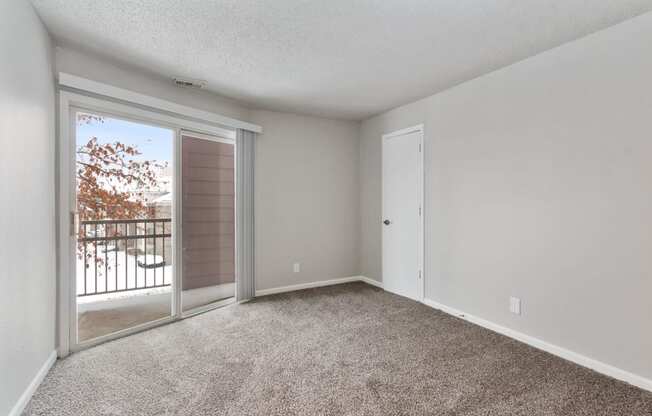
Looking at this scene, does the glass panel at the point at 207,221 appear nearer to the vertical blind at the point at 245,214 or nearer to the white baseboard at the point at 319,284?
the vertical blind at the point at 245,214

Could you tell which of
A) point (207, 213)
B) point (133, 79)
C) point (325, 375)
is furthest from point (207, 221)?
point (325, 375)

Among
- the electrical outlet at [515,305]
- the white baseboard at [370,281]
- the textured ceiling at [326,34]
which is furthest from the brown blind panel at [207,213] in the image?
the electrical outlet at [515,305]

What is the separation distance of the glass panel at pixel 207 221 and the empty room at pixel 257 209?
3 centimetres

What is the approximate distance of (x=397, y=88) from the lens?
10.9 feet

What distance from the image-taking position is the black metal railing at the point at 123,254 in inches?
106

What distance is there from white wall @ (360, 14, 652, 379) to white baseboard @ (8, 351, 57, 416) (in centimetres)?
344

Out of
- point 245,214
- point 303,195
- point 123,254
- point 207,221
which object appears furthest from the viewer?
point 303,195

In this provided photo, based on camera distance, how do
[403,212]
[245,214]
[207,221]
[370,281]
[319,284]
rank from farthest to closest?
[370,281]
[319,284]
[403,212]
[245,214]
[207,221]

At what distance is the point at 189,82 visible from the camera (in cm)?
310

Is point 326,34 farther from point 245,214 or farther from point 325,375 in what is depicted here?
point 325,375

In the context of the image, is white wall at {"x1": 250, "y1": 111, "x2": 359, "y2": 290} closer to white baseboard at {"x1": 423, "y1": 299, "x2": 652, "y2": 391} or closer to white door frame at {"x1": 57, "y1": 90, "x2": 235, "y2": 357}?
white door frame at {"x1": 57, "y1": 90, "x2": 235, "y2": 357}

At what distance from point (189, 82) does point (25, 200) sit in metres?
1.76

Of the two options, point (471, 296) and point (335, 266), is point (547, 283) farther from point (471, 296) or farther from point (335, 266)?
point (335, 266)

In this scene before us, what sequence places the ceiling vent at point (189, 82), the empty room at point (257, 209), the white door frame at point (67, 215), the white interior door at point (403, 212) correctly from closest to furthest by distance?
1. the empty room at point (257, 209)
2. the white door frame at point (67, 215)
3. the ceiling vent at point (189, 82)
4. the white interior door at point (403, 212)
